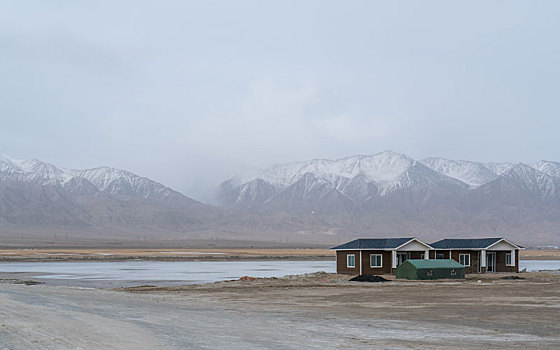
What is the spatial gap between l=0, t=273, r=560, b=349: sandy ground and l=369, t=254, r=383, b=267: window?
21.6 m

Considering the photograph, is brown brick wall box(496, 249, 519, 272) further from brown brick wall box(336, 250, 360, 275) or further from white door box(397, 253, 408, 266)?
brown brick wall box(336, 250, 360, 275)

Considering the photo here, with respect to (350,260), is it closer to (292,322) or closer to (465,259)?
(465,259)

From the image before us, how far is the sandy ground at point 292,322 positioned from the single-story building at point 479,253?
2488 cm

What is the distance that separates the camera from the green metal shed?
171 ft

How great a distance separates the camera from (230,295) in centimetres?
3781

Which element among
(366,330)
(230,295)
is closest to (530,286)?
(230,295)

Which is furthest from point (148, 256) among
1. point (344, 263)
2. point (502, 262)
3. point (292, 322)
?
point (292, 322)

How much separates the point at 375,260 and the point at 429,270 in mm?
7803

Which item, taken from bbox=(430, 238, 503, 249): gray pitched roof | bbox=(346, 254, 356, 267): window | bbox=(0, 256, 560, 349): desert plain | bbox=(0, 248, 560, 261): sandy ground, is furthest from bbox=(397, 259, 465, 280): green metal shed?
bbox=(0, 248, 560, 261): sandy ground

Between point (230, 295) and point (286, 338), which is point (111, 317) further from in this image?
point (230, 295)

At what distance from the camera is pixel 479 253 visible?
62625 mm

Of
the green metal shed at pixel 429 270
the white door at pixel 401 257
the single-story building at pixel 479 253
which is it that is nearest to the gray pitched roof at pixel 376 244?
the white door at pixel 401 257

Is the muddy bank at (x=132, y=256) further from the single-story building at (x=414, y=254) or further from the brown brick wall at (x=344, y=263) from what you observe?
the single-story building at (x=414, y=254)

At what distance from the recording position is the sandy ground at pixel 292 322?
17078 mm
